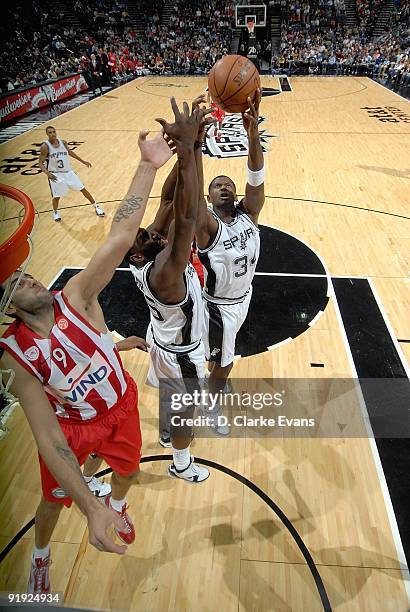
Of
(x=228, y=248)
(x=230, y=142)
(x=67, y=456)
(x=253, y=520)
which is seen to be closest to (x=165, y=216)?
(x=228, y=248)

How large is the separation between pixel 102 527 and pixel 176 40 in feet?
98.7

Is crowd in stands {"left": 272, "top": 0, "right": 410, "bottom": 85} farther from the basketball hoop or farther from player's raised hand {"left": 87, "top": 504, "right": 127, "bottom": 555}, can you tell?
player's raised hand {"left": 87, "top": 504, "right": 127, "bottom": 555}

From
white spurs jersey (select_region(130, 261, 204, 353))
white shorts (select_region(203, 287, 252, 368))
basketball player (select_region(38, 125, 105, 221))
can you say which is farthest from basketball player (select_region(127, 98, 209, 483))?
basketball player (select_region(38, 125, 105, 221))

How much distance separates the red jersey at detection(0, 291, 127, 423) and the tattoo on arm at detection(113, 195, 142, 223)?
0.47m

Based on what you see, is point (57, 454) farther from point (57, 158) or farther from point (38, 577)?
point (57, 158)

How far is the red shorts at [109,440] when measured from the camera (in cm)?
224

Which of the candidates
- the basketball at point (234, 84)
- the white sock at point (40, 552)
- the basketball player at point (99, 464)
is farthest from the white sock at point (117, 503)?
the basketball at point (234, 84)

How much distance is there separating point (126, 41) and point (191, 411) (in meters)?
29.2

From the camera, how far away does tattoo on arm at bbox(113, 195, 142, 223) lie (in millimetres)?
2078

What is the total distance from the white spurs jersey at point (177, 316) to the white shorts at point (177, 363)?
0.12ft

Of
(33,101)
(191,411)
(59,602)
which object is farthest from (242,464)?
(33,101)

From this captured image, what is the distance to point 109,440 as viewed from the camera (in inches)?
93.8

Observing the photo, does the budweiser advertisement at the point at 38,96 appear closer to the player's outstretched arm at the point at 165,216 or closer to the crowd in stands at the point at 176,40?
the crowd in stands at the point at 176,40

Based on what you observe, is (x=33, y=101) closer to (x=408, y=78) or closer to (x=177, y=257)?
(x=408, y=78)
